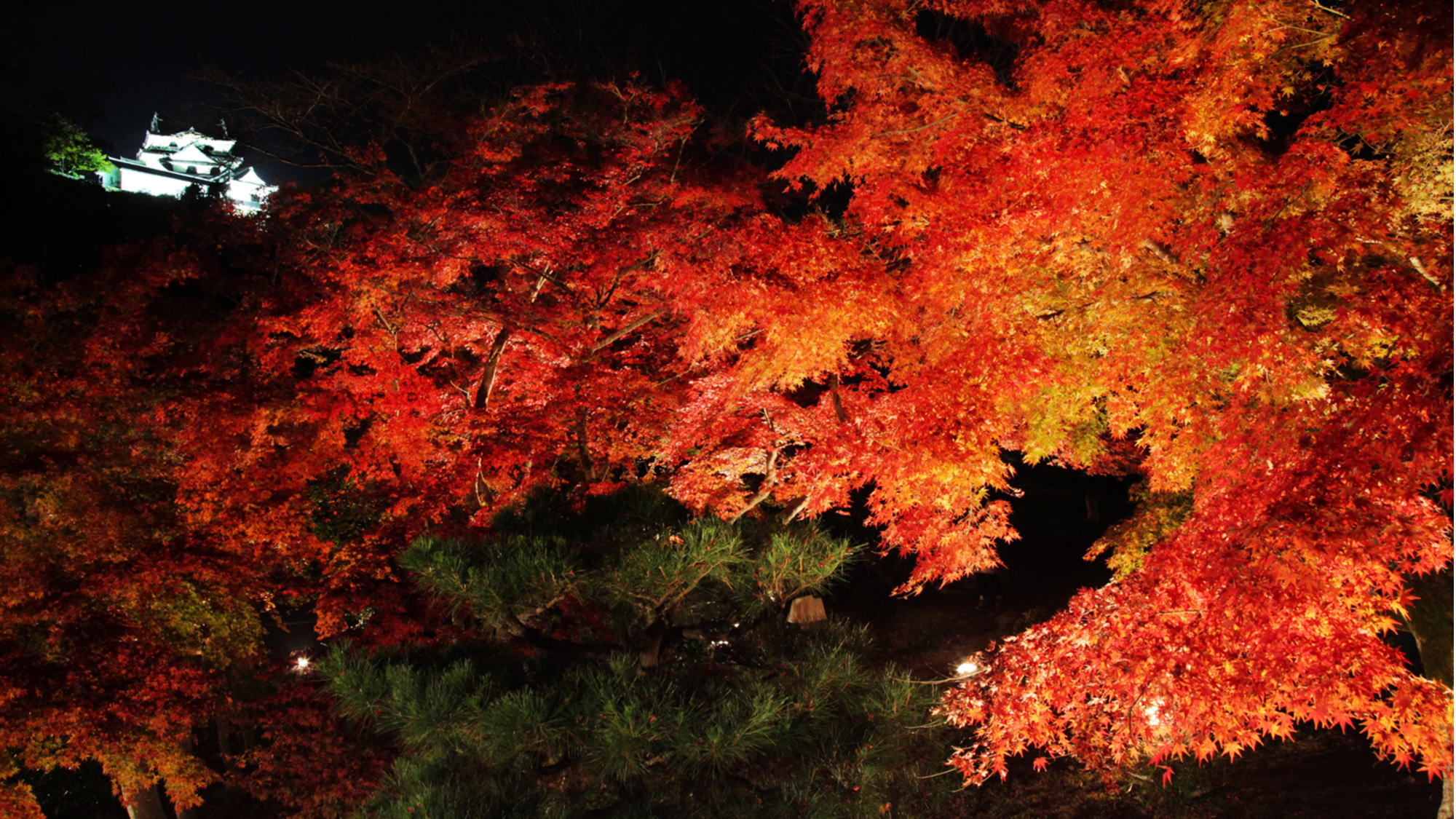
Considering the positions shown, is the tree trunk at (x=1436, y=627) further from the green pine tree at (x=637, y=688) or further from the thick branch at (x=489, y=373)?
the thick branch at (x=489, y=373)

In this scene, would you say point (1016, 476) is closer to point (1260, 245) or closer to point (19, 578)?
point (1260, 245)

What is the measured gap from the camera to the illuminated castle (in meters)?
32.1

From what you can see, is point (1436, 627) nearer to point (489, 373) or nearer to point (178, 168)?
point (489, 373)

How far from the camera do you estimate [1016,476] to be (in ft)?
50.6

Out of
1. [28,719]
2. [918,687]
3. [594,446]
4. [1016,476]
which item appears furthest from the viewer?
[1016,476]

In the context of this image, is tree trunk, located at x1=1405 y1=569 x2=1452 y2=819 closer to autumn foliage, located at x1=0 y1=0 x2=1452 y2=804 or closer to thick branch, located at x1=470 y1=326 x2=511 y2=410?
autumn foliage, located at x1=0 y1=0 x2=1452 y2=804

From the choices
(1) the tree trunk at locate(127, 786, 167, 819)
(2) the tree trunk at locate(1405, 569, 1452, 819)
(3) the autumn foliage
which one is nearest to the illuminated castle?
(3) the autumn foliage

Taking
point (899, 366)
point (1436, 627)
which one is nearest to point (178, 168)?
point (899, 366)

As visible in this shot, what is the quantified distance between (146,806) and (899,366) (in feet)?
36.4

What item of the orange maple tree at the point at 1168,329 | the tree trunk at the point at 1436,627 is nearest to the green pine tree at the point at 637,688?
the orange maple tree at the point at 1168,329

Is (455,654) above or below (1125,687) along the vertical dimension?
below

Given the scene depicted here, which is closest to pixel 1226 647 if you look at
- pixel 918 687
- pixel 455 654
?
pixel 918 687

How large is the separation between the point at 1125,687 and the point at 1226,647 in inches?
26.6

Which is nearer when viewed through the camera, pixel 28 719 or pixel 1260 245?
pixel 1260 245
